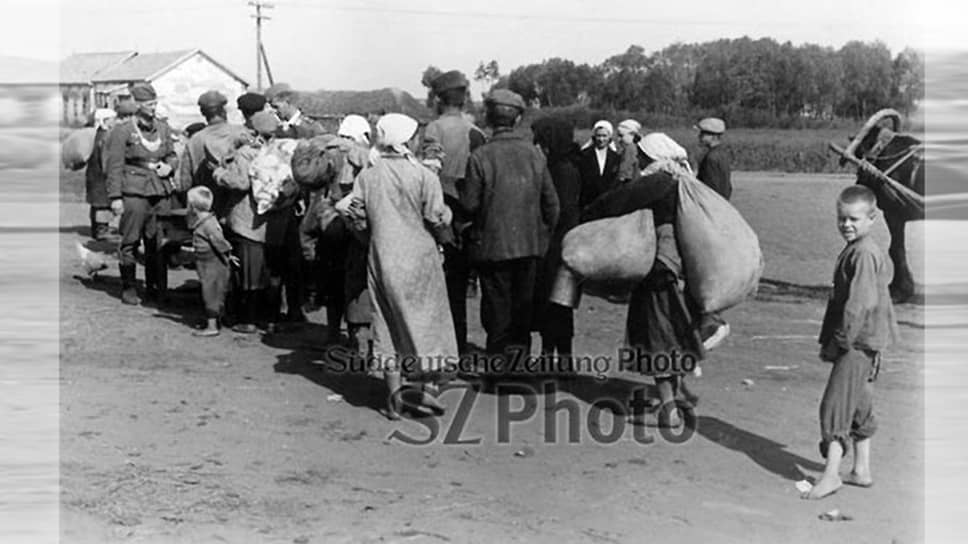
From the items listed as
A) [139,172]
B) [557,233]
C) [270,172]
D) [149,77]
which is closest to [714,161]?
[557,233]

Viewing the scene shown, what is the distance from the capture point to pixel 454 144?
799cm

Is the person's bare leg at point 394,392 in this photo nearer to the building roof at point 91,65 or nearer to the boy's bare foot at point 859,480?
the boy's bare foot at point 859,480

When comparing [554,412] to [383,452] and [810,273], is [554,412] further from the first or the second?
[810,273]

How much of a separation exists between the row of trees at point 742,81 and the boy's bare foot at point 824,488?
7203 millimetres

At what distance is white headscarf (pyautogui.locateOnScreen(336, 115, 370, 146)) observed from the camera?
8.21 meters

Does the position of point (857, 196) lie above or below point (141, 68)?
below

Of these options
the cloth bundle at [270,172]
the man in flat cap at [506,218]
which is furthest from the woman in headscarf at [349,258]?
the man in flat cap at [506,218]

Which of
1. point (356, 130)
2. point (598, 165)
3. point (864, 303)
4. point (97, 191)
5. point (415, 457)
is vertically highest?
point (356, 130)

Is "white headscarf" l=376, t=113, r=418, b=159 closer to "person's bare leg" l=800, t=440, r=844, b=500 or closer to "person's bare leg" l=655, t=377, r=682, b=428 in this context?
"person's bare leg" l=655, t=377, r=682, b=428

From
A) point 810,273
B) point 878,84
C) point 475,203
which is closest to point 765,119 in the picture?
point 878,84

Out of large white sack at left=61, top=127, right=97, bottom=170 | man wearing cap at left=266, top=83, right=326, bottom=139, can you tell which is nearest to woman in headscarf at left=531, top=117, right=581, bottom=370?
man wearing cap at left=266, top=83, right=326, bottom=139

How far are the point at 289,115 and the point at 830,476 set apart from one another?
586 centimetres

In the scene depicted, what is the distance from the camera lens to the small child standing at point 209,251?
895 centimetres

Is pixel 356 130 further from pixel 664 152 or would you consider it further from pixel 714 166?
pixel 714 166
